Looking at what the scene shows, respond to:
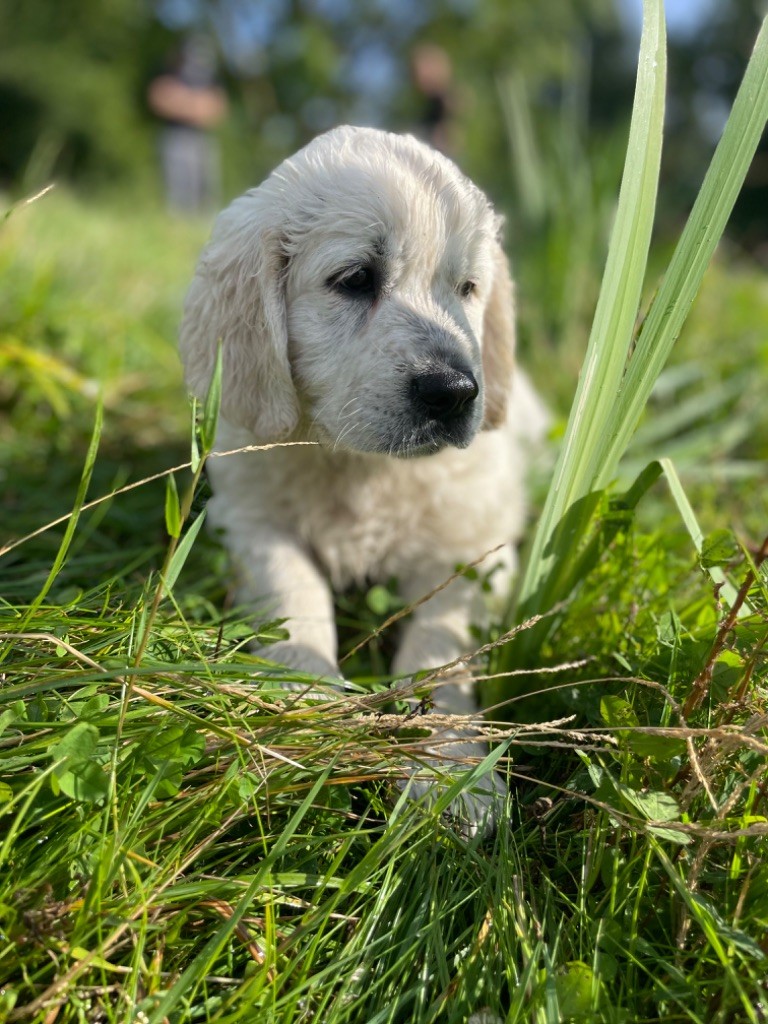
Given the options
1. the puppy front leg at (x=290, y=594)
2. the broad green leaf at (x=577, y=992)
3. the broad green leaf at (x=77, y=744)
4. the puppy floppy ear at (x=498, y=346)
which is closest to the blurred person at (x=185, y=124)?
the puppy floppy ear at (x=498, y=346)

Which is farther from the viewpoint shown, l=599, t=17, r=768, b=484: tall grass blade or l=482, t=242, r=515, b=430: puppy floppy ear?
l=482, t=242, r=515, b=430: puppy floppy ear

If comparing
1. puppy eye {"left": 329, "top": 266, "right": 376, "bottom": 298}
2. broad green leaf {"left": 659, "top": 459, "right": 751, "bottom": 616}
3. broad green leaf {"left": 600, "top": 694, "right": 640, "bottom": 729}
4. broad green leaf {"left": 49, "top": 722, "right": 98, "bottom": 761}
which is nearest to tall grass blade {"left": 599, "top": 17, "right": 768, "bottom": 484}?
broad green leaf {"left": 659, "top": 459, "right": 751, "bottom": 616}

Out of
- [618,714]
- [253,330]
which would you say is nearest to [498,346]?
[253,330]

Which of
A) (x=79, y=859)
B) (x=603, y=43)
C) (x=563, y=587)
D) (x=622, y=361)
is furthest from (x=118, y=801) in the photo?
(x=603, y=43)

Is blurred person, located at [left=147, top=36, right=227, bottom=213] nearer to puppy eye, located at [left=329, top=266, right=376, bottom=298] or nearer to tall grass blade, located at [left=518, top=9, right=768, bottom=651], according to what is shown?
puppy eye, located at [left=329, top=266, right=376, bottom=298]

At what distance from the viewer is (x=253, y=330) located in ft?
6.42

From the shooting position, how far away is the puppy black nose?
5.85 feet

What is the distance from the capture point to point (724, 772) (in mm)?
1302

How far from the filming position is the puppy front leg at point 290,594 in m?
1.84

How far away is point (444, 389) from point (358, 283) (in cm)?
36

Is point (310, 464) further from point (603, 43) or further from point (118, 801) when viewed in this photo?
point (603, 43)

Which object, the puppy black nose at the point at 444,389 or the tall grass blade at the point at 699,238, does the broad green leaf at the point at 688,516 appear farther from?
the puppy black nose at the point at 444,389

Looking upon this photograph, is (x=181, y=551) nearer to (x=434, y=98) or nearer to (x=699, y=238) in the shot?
(x=699, y=238)

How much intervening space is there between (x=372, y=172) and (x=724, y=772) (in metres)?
1.43
